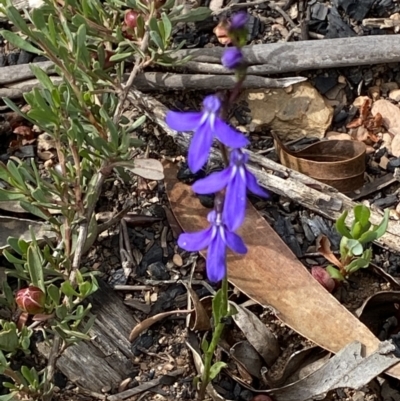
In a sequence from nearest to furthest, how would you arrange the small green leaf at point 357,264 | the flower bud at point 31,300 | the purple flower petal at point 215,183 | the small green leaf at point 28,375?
the purple flower petal at point 215,183 < the small green leaf at point 28,375 < the flower bud at point 31,300 < the small green leaf at point 357,264

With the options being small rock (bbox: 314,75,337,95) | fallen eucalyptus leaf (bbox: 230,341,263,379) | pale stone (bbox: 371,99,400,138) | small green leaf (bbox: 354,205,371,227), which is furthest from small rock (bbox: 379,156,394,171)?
fallen eucalyptus leaf (bbox: 230,341,263,379)

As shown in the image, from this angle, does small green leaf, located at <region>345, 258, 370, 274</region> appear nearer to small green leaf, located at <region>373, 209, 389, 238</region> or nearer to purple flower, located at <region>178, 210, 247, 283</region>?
small green leaf, located at <region>373, 209, 389, 238</region>

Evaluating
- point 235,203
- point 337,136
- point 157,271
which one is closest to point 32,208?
point 157,271

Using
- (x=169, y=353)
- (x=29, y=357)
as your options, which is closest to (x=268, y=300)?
(x=169, y=353)

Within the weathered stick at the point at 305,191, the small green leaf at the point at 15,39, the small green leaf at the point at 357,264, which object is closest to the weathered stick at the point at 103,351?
the weathered stick at the point at 305,191

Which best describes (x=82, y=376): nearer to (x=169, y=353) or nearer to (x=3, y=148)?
(x=169, y=353)

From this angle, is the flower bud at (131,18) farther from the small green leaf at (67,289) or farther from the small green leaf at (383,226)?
the small green leaf at (383,226)
